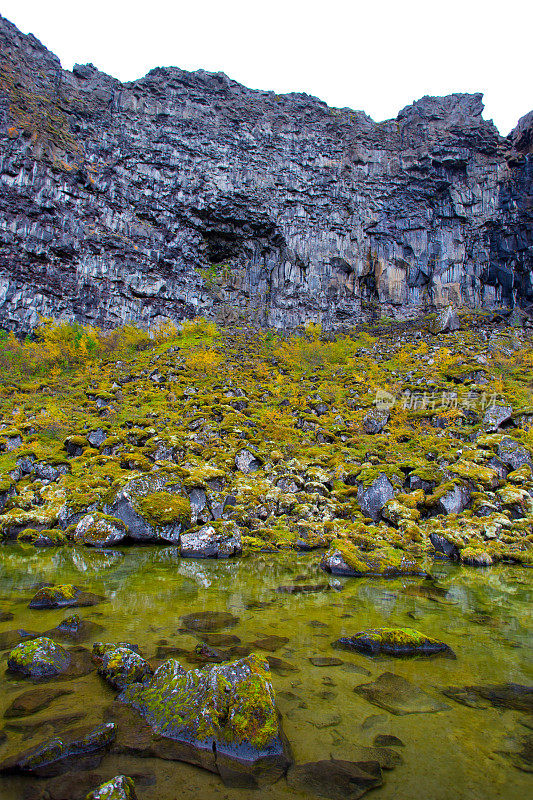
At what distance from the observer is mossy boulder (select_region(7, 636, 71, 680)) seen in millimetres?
4785

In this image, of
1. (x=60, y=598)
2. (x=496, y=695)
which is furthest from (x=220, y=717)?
(x=60, y=598)

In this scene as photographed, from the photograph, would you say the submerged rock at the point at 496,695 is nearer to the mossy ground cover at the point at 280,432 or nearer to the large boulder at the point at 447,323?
the mossy ground cover at the point at 280,432

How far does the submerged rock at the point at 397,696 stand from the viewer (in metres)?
4.36

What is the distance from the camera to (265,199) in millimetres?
53000

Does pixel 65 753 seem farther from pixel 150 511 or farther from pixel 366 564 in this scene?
pixel 150 511

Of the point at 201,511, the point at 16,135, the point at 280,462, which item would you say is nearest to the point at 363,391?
the point at 280,462

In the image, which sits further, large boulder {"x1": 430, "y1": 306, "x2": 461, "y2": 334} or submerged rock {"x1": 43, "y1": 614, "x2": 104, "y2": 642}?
large boulder {"x1": 430, "y1": 306, "x2": 461, "y2": 334}

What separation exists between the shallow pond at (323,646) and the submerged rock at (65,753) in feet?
0.34

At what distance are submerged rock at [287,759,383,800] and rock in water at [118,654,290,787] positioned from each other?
0.60ft

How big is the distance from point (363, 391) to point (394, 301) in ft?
80.2

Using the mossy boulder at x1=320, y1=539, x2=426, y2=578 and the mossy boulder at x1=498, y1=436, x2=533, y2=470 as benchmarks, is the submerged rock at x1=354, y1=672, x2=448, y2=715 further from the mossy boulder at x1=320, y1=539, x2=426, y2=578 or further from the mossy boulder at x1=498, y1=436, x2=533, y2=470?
the mossy boulder at x1=498, y1=436, x2=533, y2=470

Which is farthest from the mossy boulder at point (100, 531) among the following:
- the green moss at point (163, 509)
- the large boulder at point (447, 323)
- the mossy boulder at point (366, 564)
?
the large boulder at point (447, 323)

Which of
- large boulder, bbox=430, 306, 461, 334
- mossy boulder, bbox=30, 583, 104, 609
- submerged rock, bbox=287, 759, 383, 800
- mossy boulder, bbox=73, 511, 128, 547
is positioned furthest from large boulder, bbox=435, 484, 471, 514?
large boulder, bbox=430, 306, 461, 334

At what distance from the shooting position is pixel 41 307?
43.1m
